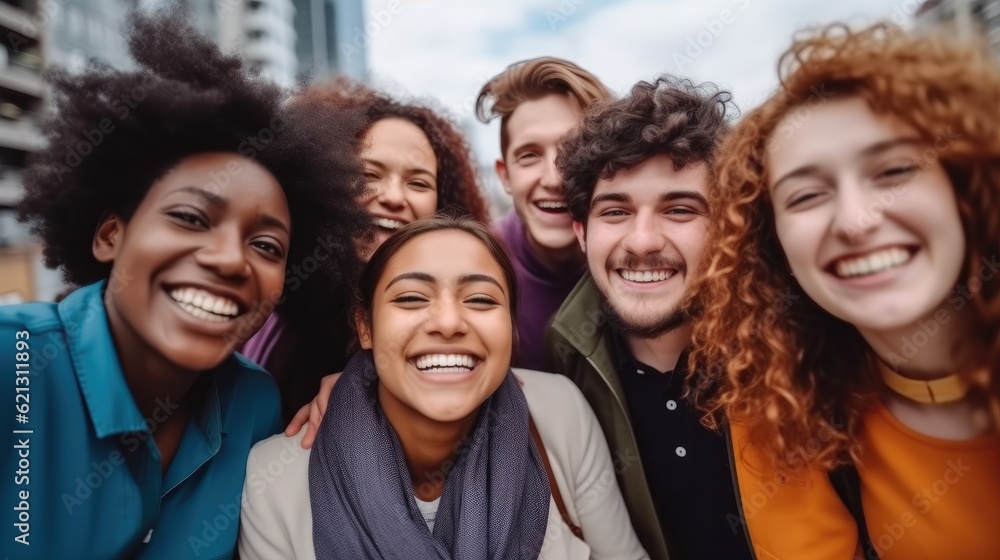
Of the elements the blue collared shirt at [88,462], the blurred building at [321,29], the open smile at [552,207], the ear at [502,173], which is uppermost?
the blurred building at [321,29]

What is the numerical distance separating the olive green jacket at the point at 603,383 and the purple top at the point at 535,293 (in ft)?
1.34

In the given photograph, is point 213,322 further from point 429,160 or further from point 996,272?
point 996,272

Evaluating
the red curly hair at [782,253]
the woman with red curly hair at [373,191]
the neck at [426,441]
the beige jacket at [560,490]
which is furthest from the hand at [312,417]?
the red curly hair at [782,253]

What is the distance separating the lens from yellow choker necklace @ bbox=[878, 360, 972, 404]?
160 cm

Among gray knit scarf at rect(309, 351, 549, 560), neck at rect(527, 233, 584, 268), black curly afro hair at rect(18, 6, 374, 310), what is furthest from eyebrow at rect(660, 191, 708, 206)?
black curly afro hair at rect(18, 6, 374, 310)

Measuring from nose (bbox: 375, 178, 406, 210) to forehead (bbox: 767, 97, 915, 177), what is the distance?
6.81ft

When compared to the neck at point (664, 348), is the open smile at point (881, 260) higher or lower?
higher

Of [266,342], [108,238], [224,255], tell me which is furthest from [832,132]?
[266,342]

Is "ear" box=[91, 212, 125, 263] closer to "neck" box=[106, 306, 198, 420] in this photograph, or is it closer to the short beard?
"neck" box=[106, 306, 198, 420]

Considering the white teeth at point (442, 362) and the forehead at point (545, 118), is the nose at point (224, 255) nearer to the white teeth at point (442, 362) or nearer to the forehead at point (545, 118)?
the white teeth at point (442, 362)

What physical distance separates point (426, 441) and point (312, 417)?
54 cm

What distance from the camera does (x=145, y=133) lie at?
1.96 meters

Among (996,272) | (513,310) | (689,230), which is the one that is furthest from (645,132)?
(996,272)

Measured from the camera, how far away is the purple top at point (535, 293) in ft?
11.5
